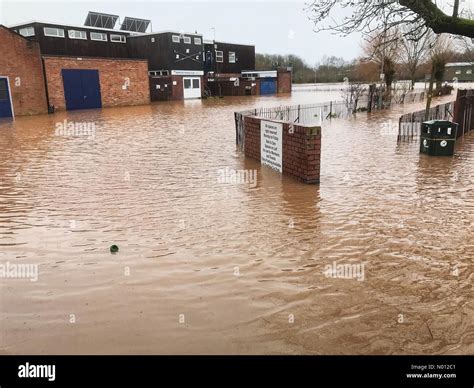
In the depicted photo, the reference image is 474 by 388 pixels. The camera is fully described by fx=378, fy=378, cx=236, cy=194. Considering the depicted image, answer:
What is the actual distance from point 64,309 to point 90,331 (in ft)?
1.79

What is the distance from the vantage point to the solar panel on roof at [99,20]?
43825 millimetres

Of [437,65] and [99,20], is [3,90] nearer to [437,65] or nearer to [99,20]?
[99,20]

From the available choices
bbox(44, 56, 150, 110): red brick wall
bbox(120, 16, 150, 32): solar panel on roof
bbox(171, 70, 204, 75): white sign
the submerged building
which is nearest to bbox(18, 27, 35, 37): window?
the submerged building

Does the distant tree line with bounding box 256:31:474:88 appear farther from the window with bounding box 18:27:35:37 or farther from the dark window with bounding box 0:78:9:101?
the window with bounding box 18:27:35:37

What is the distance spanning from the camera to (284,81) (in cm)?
5947

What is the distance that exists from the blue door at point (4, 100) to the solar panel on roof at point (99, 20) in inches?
916

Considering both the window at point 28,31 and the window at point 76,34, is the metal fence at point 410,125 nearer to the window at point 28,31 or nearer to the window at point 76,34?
the window at point 76,34

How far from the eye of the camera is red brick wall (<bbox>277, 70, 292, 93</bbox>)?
192 ft

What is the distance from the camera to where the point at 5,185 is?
8.30 m

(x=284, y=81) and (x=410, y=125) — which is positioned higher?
(x=284, y=81)

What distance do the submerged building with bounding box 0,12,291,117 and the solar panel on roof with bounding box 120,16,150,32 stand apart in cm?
12

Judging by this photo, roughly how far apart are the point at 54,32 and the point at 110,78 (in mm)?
7805

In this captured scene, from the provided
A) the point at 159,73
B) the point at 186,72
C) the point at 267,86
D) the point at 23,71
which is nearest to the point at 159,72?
the point at 159,73

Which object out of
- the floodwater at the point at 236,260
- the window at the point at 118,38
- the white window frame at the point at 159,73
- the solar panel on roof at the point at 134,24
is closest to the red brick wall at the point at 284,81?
the solar panel on roof at the point at 134,24
